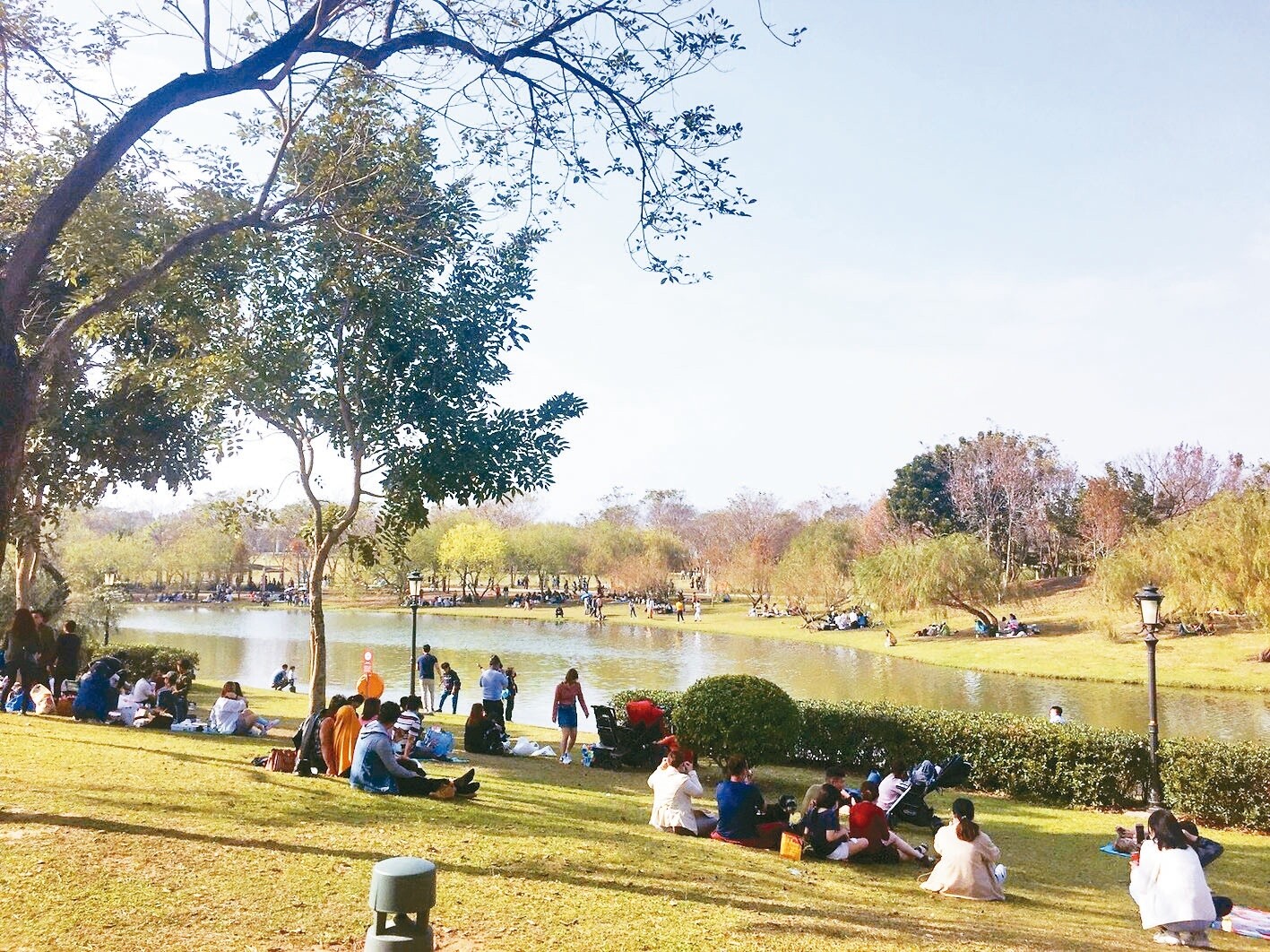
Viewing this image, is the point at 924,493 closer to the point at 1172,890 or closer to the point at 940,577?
the point at 940,577

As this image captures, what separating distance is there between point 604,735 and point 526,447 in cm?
410

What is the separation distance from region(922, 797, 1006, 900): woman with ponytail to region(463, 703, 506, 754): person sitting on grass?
7.03 meters

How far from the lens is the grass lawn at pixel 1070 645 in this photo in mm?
30344

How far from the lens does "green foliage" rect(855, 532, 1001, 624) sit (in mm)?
42250

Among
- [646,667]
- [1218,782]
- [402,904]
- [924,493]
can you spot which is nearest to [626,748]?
[1218,782]

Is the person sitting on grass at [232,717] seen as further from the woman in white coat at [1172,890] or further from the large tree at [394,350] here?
the woman in white coat at [1172,890]

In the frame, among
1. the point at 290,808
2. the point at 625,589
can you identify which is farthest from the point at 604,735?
the point at 625,589

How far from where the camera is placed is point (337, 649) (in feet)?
121

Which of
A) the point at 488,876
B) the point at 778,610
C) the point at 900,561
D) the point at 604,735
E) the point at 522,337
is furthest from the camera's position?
the point at 778,610

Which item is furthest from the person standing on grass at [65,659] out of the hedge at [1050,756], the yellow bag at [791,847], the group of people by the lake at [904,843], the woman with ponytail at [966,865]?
the woman with ponytail at [966,865]

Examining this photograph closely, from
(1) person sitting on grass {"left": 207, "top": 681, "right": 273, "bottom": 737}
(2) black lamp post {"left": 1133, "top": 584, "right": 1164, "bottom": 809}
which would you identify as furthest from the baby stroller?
(1) person sitting on grass {"left": 207, "top": 681, "right": 273, "bottom": 737}

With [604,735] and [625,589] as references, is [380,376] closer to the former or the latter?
[604,735]

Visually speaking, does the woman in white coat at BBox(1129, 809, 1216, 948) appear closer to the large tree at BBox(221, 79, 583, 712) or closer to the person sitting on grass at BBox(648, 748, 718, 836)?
the person sitting on grass at BBox(648, 748, 718, 836)

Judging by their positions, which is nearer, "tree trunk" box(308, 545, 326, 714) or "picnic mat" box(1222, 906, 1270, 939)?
"picnic mat" box(1222, 906, 1270, 939)
